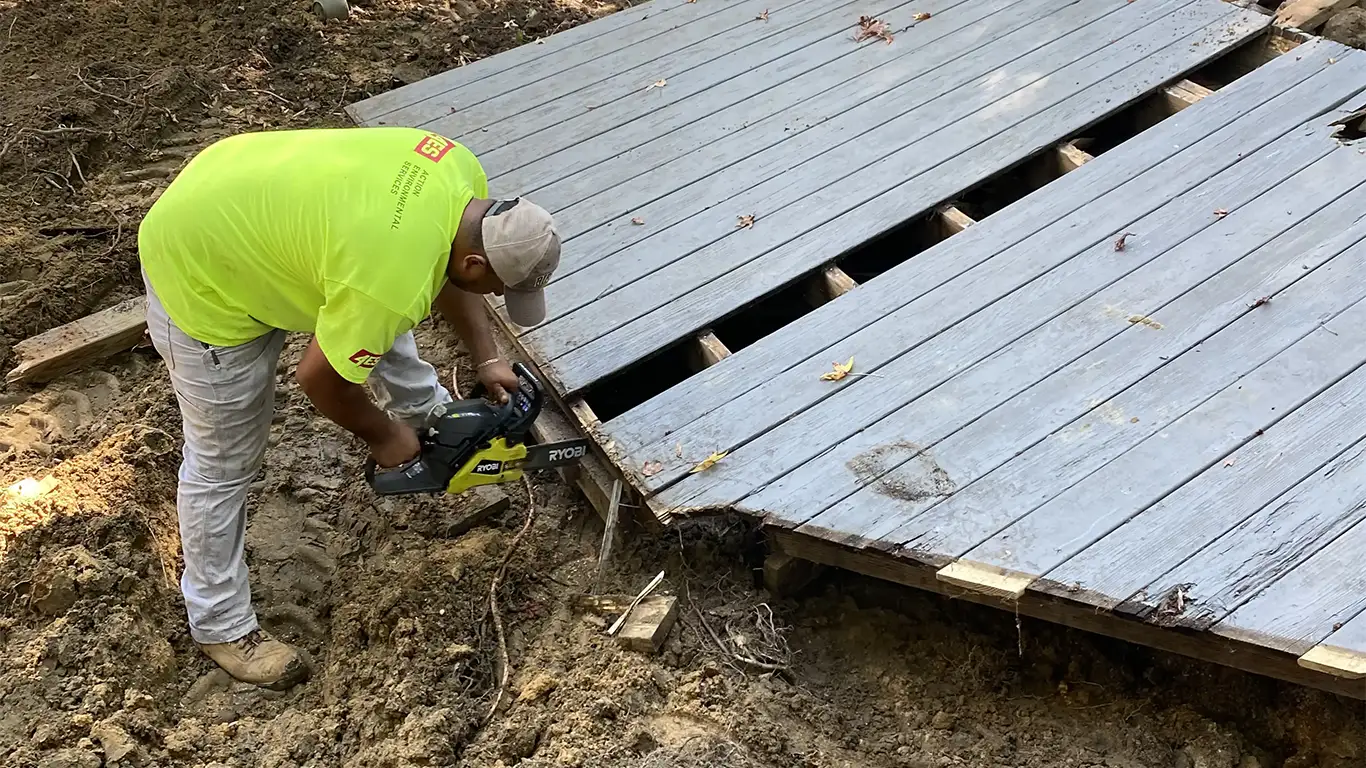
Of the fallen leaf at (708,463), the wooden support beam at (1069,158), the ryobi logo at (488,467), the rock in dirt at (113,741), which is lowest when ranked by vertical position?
the rock in dirt at (113,741)

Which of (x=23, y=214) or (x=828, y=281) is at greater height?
(x=828, y=281)

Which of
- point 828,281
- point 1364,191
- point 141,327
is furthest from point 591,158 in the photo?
point 1364,191

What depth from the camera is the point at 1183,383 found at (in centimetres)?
296

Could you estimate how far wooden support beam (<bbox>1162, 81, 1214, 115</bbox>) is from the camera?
4129 millimetres

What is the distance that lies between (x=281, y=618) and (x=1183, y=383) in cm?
289

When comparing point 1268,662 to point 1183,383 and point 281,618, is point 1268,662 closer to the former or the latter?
point 1183,383

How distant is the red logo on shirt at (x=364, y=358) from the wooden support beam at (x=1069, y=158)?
2.86m

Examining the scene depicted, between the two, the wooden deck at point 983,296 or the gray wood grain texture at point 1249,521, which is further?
the wooden deck at point 983,296

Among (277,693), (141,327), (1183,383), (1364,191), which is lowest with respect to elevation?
(277,693)

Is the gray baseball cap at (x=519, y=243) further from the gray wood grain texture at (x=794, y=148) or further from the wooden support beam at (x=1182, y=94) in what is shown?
the wooden support beam at (x=1182, y=94)

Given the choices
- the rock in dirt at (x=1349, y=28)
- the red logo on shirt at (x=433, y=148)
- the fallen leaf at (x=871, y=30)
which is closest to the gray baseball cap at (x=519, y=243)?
the red logo on shirt at (x=433, y=148)

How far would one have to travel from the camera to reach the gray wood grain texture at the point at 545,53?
15.0ft

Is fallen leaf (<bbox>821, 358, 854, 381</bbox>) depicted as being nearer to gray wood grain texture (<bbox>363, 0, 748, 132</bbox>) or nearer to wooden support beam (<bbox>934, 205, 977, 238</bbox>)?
wooden support beam (<bbox>934, 205, 977, 238</bbox>)

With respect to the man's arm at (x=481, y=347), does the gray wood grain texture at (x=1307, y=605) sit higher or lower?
higher
